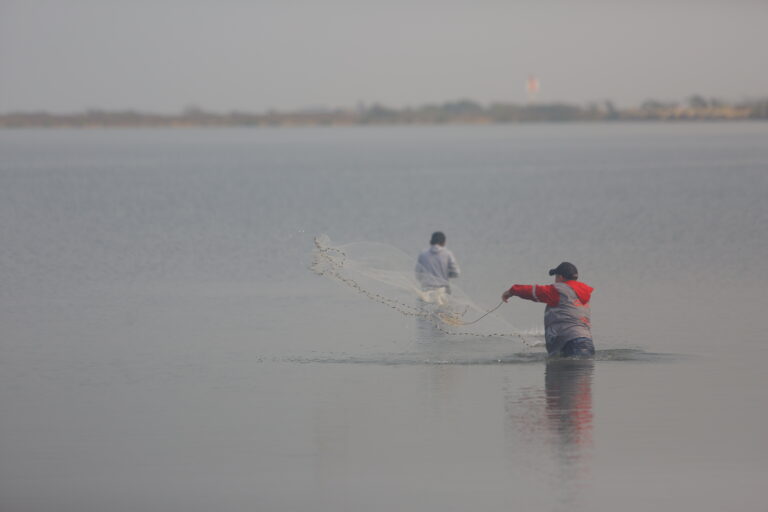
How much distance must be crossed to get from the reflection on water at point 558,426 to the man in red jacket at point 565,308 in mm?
229

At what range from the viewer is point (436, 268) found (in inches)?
671

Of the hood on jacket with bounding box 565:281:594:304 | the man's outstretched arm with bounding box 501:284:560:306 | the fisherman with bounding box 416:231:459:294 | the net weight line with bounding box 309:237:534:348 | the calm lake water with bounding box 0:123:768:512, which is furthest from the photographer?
the fisherman with bounding box 416:231:459:294

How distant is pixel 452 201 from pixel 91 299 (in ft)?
102

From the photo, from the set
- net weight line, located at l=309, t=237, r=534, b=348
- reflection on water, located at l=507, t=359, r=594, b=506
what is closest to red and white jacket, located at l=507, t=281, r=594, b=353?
reflection on water, located at l=507, t=359, r=594, b=506

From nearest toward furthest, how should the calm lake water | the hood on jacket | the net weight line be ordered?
the calm lake water, the hood on jacket, the net weight line

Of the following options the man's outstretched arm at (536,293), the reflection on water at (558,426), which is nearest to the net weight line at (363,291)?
the man's outstretched arm at (536,293)

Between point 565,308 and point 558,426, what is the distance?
8.40ft

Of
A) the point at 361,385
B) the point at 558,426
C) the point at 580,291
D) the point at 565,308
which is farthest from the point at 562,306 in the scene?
the point at 558,426

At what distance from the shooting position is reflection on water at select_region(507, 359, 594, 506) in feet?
33.4

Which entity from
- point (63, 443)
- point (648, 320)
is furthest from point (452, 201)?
point (63, 443)

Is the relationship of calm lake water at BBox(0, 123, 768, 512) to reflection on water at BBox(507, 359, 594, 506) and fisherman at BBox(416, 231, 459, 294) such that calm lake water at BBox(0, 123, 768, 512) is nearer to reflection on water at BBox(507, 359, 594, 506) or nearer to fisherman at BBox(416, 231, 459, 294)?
reflection on water at BBox(507, 359, 594, 506)

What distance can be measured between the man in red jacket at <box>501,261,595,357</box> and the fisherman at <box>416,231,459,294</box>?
2.65 metres

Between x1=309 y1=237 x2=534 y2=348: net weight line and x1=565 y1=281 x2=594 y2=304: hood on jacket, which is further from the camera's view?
x1=309 y1=237 x2=534 y2=348: net weight line

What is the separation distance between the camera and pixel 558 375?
1401 cm
